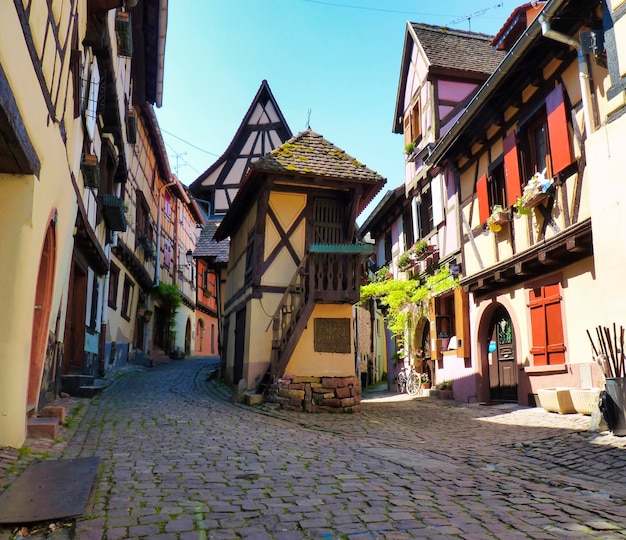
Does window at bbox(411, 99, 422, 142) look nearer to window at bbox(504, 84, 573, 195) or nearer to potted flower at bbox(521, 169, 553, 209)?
window at bbox(504, 84, 573, 195)

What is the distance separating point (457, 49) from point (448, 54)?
0.85 m

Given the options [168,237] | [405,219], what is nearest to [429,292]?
[405,219]

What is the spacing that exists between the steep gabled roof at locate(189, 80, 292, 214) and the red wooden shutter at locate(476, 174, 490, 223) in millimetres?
12790

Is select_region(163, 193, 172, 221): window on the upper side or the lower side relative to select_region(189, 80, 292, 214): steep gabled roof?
lower

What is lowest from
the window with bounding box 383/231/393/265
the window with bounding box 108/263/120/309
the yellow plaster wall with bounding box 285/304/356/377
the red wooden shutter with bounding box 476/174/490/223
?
the yellow plaster wall with bounding box 285/304/356/377

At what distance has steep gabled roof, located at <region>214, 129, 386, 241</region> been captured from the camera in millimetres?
11641

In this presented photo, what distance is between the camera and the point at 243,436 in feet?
23.6

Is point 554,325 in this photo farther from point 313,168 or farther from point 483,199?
point 313,168

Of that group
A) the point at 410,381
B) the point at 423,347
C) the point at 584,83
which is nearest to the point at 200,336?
the point at 423,347

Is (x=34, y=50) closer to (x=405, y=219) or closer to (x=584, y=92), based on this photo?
(x=584, y=92)

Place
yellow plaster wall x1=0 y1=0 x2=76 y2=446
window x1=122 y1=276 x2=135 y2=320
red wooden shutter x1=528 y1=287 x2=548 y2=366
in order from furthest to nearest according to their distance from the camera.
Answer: window x1=122 y1=276 x2=135 y2=320
red wooden shutter x1=528 y1=287 x2=548 y2=366
yellow plaster wall x1=0 y1=0 x2=76 y2=446

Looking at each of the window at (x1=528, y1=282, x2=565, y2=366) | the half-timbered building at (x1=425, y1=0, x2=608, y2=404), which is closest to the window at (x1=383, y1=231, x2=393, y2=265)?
the half-timbered building at (x1=425, y1=0, x2=608, y2=404)

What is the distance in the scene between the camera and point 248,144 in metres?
24.1

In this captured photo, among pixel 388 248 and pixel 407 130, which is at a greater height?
pixel 407 130
